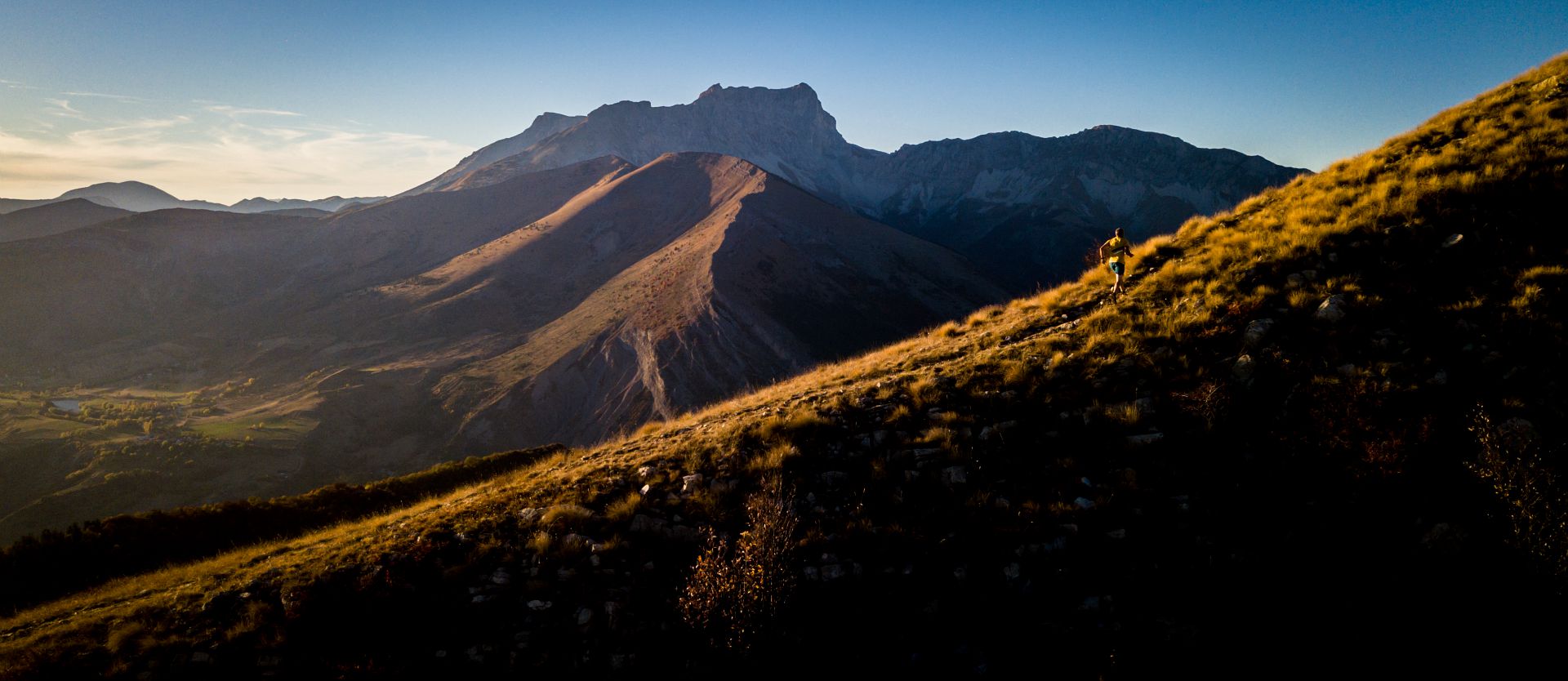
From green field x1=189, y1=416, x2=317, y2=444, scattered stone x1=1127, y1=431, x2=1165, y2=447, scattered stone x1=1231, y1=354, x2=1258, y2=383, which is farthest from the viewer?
green field x1=189, y1=416, x2=317, y2=444

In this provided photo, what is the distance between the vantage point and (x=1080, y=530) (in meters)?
6.29

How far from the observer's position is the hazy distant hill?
16162 cm

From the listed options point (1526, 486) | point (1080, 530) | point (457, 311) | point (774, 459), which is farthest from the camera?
point (457, 311)

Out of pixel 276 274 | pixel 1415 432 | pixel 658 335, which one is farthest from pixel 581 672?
pixel 276 274

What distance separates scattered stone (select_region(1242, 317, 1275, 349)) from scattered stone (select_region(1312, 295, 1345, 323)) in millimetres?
542

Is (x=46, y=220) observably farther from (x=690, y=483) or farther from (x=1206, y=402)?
(x=1206, y=402)

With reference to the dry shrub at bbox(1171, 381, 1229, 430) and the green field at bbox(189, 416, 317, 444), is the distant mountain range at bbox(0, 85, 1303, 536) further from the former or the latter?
the dry shrub at bbox(1171, 381, 1229, 430)

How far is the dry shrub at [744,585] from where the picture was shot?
19.0ft

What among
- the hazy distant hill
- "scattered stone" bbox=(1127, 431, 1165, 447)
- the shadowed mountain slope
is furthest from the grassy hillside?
the hazy distant hill

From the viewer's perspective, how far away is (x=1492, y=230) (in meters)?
8.86

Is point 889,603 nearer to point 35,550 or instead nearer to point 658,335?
point 35,550

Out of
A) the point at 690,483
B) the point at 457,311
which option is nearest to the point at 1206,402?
the point at 690,483

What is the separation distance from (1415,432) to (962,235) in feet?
644

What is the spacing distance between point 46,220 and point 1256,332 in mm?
273325
